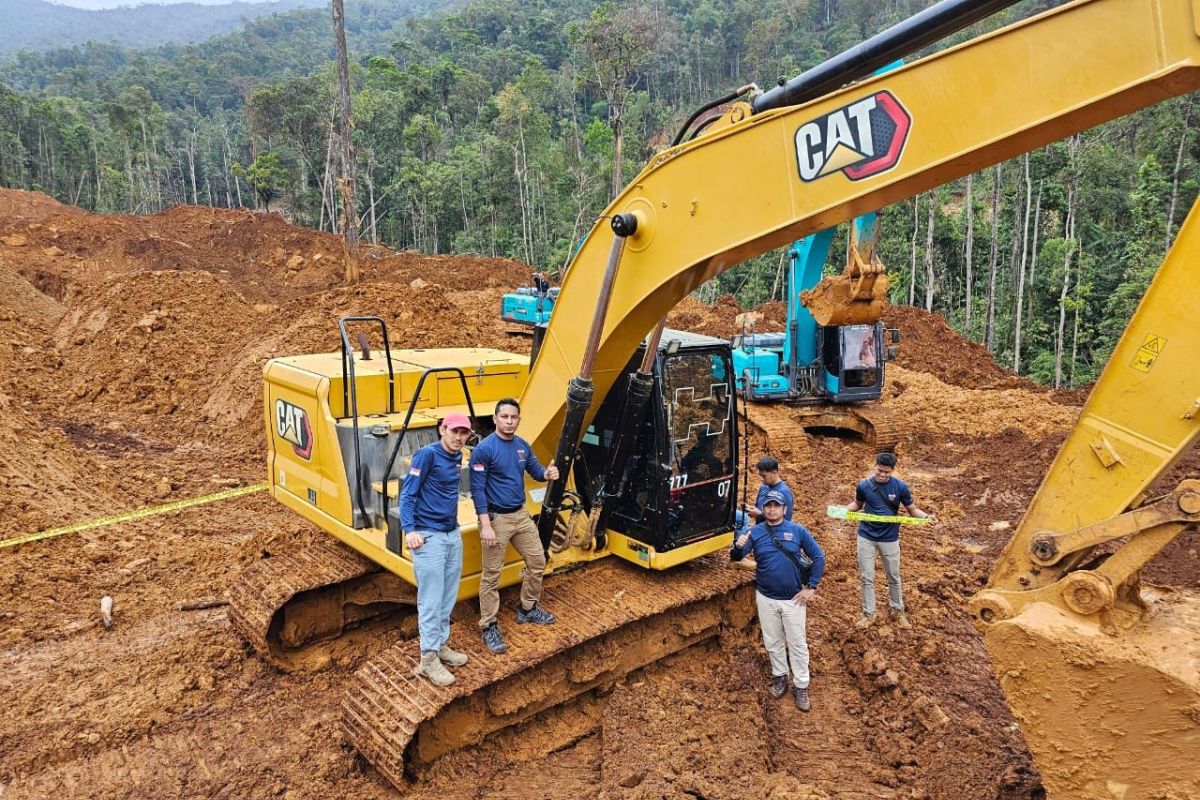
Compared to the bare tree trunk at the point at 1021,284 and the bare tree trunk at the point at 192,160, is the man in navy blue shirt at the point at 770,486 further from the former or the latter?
the bare tree trunk at the point at 192,160

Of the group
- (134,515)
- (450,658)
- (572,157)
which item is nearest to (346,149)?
(134,515)

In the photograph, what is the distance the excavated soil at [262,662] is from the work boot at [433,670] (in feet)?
→ 1.40

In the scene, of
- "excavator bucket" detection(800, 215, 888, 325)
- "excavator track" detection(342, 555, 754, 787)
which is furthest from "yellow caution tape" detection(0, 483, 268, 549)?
"excavator bucket" detection(800, 215, 888, 325)

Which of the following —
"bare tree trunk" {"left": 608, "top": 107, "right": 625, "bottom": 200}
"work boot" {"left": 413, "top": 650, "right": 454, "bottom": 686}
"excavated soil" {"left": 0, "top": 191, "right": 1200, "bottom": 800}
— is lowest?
"excavated soil" {"left": 0, "top": 191, "right": 1200, "bottom": 800}

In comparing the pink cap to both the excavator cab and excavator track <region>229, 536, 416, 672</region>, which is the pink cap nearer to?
the excavator cab

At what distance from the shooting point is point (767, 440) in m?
11.3

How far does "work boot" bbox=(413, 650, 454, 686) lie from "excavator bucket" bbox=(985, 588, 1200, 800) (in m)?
2.72

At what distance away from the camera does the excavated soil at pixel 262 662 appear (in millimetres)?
4500

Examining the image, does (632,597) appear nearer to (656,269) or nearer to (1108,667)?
(656,269)

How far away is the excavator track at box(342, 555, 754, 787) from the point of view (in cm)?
425

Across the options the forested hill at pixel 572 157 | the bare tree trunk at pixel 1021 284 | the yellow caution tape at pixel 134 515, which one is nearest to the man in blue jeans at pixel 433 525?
the forested hill at pixel 572 157

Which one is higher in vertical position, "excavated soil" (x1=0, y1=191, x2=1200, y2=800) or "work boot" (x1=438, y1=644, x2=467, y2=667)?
"work boot" (x1=438, y1=644, x2=467, y2=667)

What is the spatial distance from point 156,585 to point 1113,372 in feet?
25.1

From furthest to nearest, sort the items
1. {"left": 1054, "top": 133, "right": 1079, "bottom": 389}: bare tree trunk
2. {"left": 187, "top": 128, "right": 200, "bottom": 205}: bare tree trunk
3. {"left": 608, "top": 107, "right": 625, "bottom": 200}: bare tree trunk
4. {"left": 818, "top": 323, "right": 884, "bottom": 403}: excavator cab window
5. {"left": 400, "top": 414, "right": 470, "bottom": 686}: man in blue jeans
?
1. {"left": 187, "top": 128, "right": 200, "bottom": 205}: bare tree trunk
2. {"left": 608, "top": 107, "right": 625, "bottom": 200}: bare tree trunk
3. {"left": 1054, "top": 133, "right": 1079, "bottom": 389}: bare tree trunk
4. {"left": 818, "top": 323, "right": 884, "bottom": 403}: excavator cab window
5. {"left": 400, "top": 414, "right": 470, "bottom": 686}: man in blue jeans
